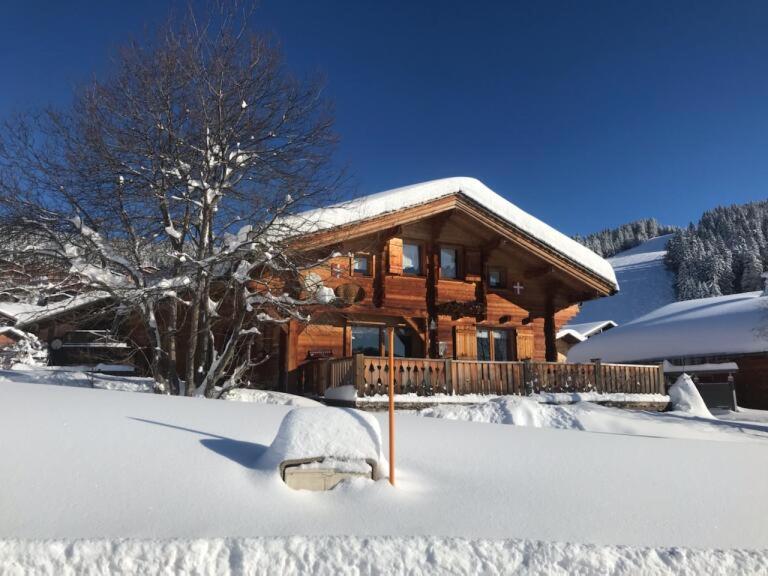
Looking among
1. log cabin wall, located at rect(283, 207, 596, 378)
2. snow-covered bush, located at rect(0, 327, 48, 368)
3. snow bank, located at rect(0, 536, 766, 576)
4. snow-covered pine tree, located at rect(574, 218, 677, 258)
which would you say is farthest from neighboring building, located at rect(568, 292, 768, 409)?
snow-covered pine tree, located at rect(574, 218, 677, 258)

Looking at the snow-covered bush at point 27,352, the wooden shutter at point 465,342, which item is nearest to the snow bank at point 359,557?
the wooden shutter at point 465,342

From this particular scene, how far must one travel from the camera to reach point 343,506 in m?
4.73

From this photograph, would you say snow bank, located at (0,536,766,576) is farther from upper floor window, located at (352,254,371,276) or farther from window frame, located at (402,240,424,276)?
window frame, located at (402,240,424,276)

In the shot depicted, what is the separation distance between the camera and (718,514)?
5.12 metres

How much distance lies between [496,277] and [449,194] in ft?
13.1

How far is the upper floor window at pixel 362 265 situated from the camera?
17.3 metres

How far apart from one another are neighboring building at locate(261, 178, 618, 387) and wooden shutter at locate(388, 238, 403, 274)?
33mm

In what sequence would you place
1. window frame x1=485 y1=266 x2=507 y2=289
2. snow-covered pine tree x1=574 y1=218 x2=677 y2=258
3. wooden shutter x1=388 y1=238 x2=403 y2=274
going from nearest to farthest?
wooden shutter x1=388 y1=238 x2=403 y2=274 → window frame x1=485 y1=266 x2=507 y2=289 → snow-covered pine tree x1=574 y1=218 x2=677 y2=258

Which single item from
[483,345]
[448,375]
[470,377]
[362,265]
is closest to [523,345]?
[483,345]

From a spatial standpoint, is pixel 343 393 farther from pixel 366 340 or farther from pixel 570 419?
pixel 570 419

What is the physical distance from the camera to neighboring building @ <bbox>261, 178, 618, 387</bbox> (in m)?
16.4

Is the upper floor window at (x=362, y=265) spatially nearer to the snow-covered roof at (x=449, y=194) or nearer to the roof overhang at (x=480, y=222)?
the roof overhang at (x=480, y=222)

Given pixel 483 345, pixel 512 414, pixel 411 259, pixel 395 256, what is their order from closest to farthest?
pixel 512 414 → pixel 395 256 → pixel 411 259 → pixel 483 345

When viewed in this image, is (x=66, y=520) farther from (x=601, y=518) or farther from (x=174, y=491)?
(x=601, y=518)
